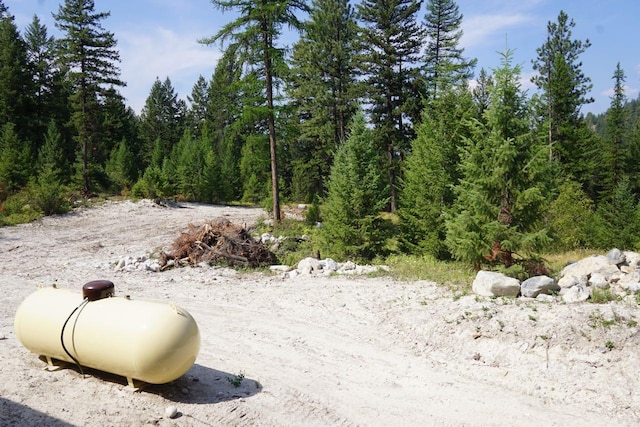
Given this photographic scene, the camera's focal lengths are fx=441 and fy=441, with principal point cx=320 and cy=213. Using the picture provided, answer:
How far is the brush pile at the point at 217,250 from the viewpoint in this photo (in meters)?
15.2

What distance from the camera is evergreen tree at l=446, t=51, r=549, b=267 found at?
1102cm

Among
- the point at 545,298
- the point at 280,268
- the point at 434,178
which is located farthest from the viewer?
the point at 434,178

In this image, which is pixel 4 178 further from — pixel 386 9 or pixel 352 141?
pixel 386 9

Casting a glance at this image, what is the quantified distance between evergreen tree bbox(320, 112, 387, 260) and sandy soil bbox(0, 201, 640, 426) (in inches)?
161

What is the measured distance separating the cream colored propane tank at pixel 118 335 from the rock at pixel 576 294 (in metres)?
7.33

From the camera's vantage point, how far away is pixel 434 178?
54.0 ft

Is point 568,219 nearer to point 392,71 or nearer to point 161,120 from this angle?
point 392,71

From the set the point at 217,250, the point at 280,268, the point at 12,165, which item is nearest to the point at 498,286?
the point at 280,268

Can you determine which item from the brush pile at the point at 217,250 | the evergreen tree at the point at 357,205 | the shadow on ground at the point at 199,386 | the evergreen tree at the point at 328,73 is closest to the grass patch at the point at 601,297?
the shadow on ground at the point at 199,386

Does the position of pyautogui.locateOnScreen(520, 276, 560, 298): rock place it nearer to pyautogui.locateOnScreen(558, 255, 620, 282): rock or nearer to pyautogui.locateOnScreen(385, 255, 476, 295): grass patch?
pyautogui.locateOnScreen(558, 255, 620, 282): rock

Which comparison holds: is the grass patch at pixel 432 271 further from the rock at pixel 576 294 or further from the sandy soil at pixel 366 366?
the rock at pixel 576 294

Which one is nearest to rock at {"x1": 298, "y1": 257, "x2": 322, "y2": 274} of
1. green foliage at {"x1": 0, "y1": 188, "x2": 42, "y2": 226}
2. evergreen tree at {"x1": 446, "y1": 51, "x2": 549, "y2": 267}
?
evergreen tree at {"x1": 446, "y1": 51, "x2": 549, "y2": 267}

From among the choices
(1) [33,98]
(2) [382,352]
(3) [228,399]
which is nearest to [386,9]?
(2) [382,352]

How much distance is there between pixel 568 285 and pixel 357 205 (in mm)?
7811
